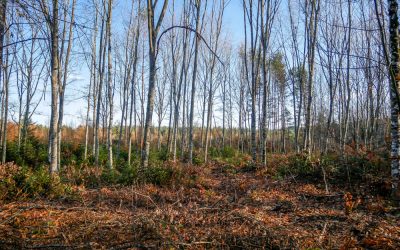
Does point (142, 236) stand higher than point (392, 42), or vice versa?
point (392, 42)

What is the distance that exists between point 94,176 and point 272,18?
30.8 feet

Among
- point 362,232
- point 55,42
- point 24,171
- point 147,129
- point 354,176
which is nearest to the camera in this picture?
A: point 362,232

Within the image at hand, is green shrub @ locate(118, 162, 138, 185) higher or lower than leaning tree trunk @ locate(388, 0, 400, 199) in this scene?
lower

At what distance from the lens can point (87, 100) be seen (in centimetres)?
1552

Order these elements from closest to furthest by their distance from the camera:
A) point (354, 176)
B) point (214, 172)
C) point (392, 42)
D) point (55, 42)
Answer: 1. point (392, 42)
2. point (55, 42)
3. point (354, 176)
4. point (214, 172)

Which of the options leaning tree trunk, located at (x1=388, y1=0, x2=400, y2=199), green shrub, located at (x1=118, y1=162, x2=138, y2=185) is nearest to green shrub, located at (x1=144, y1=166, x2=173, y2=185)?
green shrub, located at (x1=118, y1=162, x2=138, y2=185)

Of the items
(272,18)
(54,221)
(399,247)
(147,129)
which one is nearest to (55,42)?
(147,129)

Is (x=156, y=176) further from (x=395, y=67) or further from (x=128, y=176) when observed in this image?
(x=395, y=67)

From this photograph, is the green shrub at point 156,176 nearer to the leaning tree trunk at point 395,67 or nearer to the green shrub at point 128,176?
the green shrub at point 128,176

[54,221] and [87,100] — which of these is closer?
[54,221]

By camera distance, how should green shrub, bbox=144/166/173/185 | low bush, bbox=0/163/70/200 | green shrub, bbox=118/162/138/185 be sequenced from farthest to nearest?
green shrub, bbox=144/166/173/185
green shrub, bbox=118/162/138/185
low bush, bbox=0/163/70/200

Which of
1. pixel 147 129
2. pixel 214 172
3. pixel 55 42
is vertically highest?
pixel 55 42

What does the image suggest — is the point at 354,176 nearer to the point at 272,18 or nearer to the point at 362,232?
the point at 362,232

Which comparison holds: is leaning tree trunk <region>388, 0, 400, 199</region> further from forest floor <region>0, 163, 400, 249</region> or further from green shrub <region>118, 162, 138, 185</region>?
green shrub <region>118, 162, 138, 185</region>
